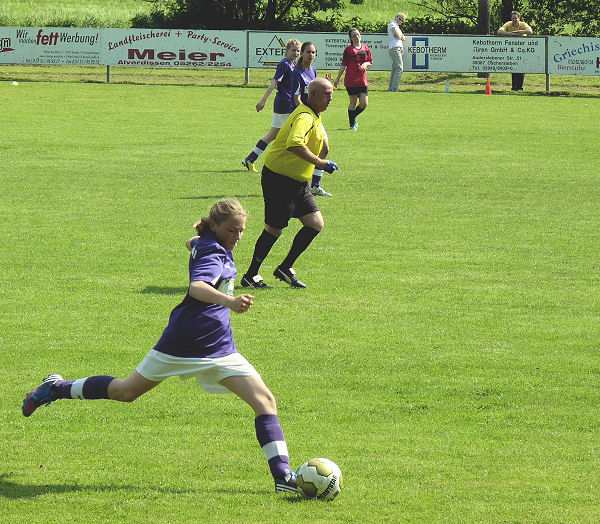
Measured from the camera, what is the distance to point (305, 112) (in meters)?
10.5

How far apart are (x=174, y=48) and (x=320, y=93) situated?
88.6 feet

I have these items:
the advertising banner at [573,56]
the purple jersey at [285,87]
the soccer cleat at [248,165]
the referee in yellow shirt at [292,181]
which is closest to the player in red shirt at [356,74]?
the soccer cleat at [248,165]

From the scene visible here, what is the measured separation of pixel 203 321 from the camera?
19.1ft

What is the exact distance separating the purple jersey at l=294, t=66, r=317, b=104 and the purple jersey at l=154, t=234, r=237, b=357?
10.9 m

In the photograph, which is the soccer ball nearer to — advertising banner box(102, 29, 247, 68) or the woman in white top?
the woman in white top

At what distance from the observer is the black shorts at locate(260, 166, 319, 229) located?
10609 mm

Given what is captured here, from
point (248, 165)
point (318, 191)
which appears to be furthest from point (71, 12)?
point (318, 191)

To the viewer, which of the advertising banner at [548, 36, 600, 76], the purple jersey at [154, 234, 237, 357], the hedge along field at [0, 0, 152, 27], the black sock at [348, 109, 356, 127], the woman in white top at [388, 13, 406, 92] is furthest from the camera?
the hedge along field at [0, 0, 152, 27]

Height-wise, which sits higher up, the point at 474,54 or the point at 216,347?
the point at 474,54

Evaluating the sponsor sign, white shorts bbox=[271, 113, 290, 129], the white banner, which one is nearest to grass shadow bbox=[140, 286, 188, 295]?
white shorts bbox=[271, 113, 290, 129]

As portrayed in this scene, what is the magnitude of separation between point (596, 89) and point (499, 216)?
78.4 feet

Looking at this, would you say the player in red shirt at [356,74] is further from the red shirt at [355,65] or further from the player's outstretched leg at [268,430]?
the player's outstretched leg at [268,430]

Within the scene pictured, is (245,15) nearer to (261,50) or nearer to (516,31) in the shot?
(261,50)

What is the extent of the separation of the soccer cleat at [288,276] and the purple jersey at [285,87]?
6618 millimetres
